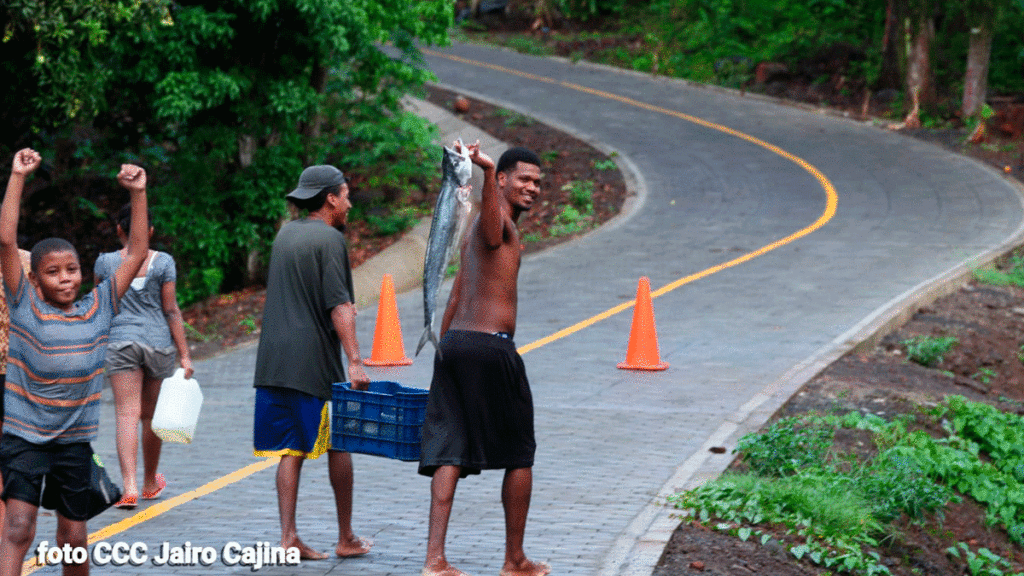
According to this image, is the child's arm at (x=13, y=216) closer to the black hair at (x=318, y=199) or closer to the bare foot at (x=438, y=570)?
the black hair at (x=318, y=199)

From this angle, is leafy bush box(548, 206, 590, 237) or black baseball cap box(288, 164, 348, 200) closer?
black baseball cap box(288, 164, 348, 200)

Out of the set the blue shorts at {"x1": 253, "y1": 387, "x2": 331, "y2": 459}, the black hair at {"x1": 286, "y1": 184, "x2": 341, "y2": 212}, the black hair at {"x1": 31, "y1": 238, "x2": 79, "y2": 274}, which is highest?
the black hair at {"x1": 286, "y1": 184, "x2": 341, "y2": 212}

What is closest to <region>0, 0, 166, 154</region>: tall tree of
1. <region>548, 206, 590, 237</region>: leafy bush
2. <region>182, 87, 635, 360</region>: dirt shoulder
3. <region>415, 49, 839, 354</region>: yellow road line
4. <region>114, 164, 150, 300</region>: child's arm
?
<region>182, 87, 635, 360</region>: dirt shoulder

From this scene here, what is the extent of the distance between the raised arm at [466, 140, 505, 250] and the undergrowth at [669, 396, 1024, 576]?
2408 millimetres

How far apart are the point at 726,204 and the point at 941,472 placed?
14.8 metres

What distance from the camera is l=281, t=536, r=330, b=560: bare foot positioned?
6.70m

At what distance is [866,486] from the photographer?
8227mm

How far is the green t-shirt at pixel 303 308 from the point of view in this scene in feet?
22.0

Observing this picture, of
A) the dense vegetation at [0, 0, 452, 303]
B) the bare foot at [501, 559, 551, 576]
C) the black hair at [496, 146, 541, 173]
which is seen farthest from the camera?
the dense vegetation at [0, 0, 452, 303]

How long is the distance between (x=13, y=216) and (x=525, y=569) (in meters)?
2.83

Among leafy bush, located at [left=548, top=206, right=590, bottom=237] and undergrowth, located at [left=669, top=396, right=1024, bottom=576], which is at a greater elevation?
undergrowth, located at [left=669, top=396, right=1024, bottom=576]

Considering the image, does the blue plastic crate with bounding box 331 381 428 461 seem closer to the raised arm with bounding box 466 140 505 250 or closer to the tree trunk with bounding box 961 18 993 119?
the raised arm with bounding box 466 140 505 250

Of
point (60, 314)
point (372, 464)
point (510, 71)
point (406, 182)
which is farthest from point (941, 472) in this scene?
point (510, 71)

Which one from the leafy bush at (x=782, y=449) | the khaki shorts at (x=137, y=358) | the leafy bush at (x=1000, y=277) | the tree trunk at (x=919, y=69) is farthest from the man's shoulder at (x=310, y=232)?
the tree trunk at (x=919, y=69)
